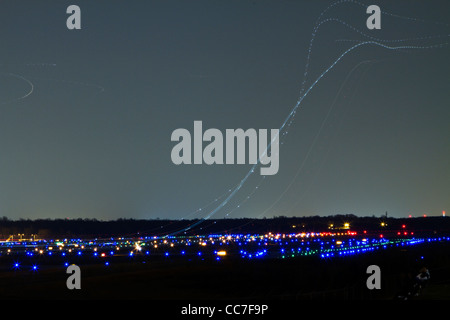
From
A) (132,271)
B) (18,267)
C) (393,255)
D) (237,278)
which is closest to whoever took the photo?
(237,278)
